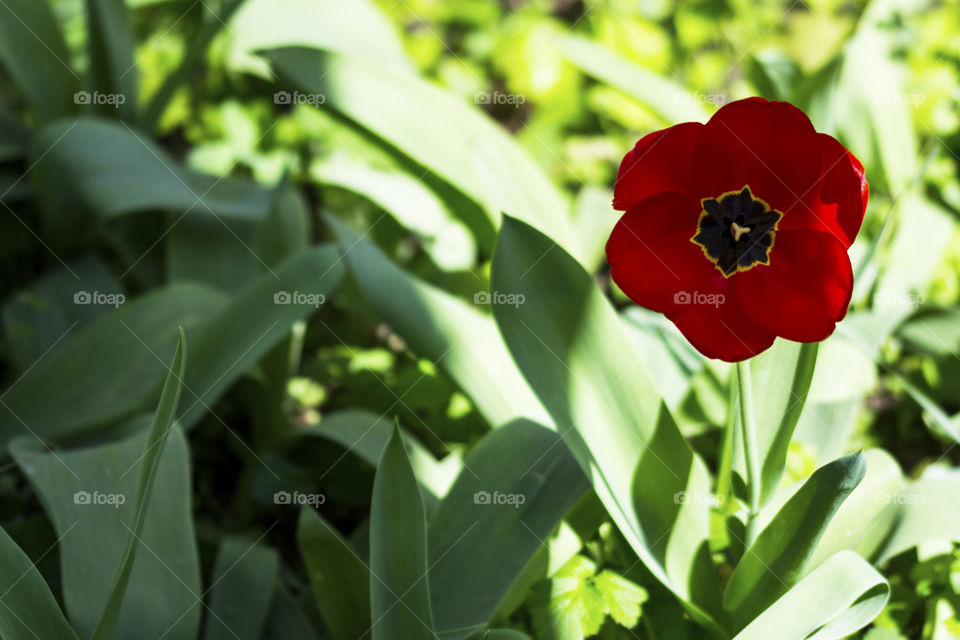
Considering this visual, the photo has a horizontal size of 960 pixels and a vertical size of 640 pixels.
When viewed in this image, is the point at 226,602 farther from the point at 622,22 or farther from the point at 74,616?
the point at 622,22

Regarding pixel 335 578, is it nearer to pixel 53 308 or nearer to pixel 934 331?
pixel 53 308

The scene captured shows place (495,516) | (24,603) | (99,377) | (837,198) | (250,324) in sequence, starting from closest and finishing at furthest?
(837,198) < (24,603) < (495,516) < (250,324) < (99,377)

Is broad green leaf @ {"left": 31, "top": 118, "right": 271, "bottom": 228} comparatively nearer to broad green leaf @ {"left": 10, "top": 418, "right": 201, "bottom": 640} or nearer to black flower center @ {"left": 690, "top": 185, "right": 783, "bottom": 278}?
broad green leaf @ {"left": 10, "top": 418, "right": 201, "bottom": 640}

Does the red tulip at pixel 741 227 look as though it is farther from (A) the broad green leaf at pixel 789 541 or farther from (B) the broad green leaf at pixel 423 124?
(B) the broad green leaf at pixel 423 124

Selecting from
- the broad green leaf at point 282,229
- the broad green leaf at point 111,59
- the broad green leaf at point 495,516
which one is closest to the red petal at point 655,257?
the broad green leaf at point 495,516

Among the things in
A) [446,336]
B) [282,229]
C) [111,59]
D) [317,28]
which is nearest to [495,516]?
[446,336]

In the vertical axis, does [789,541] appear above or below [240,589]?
above
